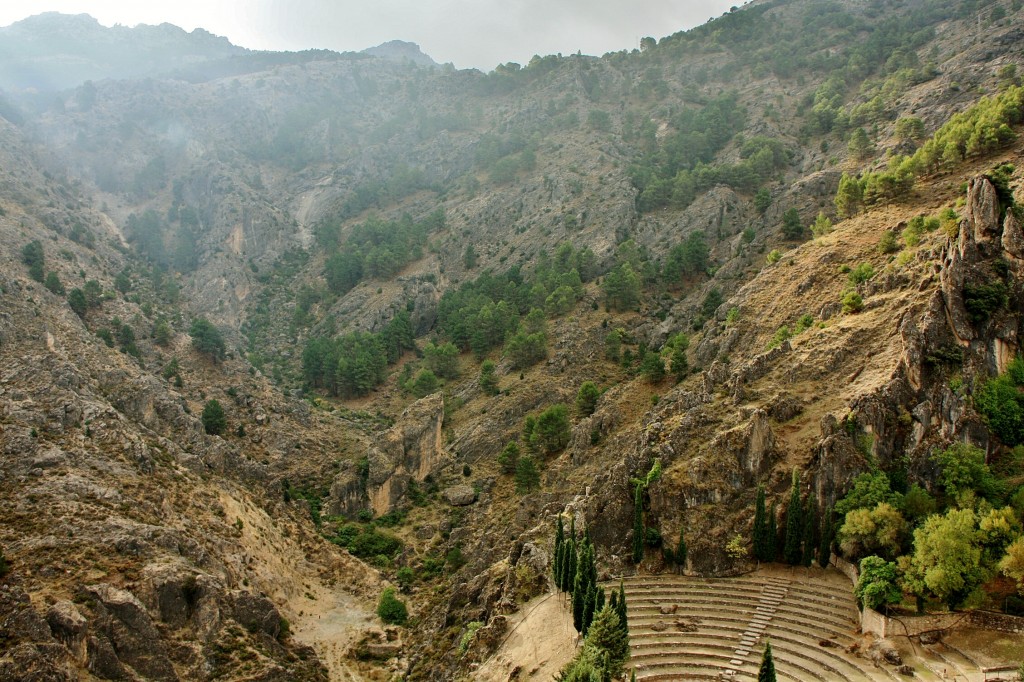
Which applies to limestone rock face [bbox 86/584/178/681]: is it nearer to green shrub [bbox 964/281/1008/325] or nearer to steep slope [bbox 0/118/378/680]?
steep slope [bbox 0/118/378/680]

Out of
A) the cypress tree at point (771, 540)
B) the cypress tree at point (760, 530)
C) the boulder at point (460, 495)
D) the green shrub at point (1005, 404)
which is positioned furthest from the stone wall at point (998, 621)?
→ the boulder at point (460, 495)

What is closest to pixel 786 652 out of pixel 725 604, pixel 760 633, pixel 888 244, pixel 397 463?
pixel 760 633

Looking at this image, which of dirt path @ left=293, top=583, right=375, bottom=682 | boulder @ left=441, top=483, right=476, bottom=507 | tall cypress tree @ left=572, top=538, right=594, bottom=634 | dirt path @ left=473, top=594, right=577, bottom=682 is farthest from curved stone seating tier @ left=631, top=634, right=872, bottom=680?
boulder @ left=441, top=483, right=476, bottom=507

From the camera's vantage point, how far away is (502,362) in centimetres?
9488

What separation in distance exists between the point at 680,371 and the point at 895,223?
2586 cm

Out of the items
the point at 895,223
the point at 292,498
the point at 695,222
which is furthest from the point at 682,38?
the point at 292,498

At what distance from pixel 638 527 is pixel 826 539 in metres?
12.8

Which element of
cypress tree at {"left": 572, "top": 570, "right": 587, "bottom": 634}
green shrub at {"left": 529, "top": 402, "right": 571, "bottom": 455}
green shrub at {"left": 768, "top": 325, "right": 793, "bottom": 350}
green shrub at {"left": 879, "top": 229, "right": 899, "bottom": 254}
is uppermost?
green shrub at {"left": 879, "top": 229, "right": 899, "bottom": 254}

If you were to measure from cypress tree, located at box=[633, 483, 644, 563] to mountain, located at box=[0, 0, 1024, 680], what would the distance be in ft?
1.10

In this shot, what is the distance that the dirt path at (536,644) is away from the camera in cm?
4712

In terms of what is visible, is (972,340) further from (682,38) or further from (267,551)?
(682,38)

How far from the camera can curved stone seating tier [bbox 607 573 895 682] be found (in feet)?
136

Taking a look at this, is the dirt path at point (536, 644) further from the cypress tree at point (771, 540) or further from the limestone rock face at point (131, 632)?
the limestone rock face at point (131, 632)

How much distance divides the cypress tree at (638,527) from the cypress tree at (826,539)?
12.2 meters
